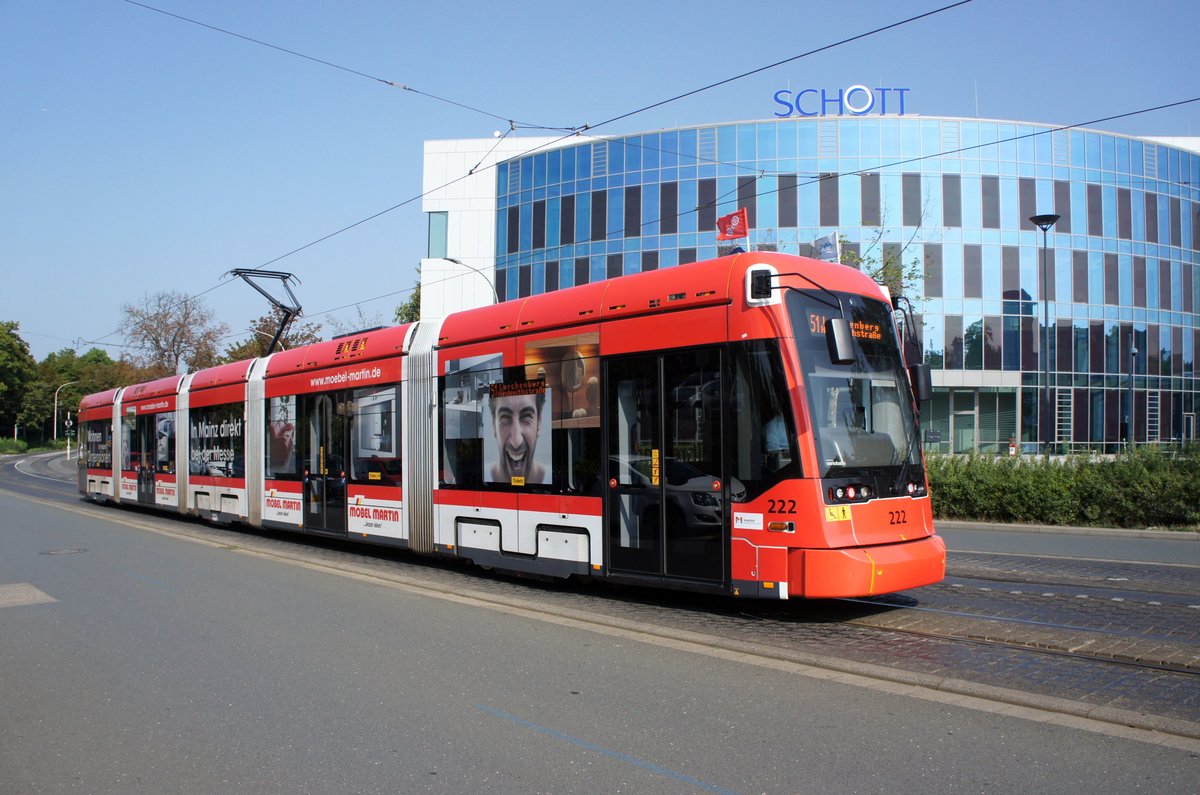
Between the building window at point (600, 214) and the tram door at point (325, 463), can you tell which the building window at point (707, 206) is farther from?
the tram door at point (325, 463)

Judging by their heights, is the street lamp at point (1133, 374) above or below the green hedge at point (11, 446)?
above

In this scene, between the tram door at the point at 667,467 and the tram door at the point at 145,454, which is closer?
the tram door at the point at 667,467

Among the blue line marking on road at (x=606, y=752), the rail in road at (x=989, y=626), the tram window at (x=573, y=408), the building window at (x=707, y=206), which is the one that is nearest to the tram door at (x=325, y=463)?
the rail in road at (x=989, y=626)

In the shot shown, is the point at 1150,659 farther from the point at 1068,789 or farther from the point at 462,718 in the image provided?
the point at 462,718

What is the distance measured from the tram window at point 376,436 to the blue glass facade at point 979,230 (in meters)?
27.8

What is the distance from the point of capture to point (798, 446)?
316 inches

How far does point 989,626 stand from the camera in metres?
8.20

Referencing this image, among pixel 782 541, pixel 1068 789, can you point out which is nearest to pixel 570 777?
pixel 1068 789

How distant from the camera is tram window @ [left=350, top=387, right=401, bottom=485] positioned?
13422mm

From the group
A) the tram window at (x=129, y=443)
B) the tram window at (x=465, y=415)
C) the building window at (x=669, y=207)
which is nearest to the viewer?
the tram window at (x=465, y=415)

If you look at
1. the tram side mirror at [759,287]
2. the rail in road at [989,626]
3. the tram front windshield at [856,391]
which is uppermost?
the tram side mirror at [759,287]

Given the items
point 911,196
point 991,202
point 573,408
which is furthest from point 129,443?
point 991,202

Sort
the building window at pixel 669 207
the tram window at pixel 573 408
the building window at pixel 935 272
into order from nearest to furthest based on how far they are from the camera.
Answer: the tram window at pixel 573 408
the building window at pixel 935 272
the building window at pixel 669 207

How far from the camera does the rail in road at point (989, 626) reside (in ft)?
20.4
